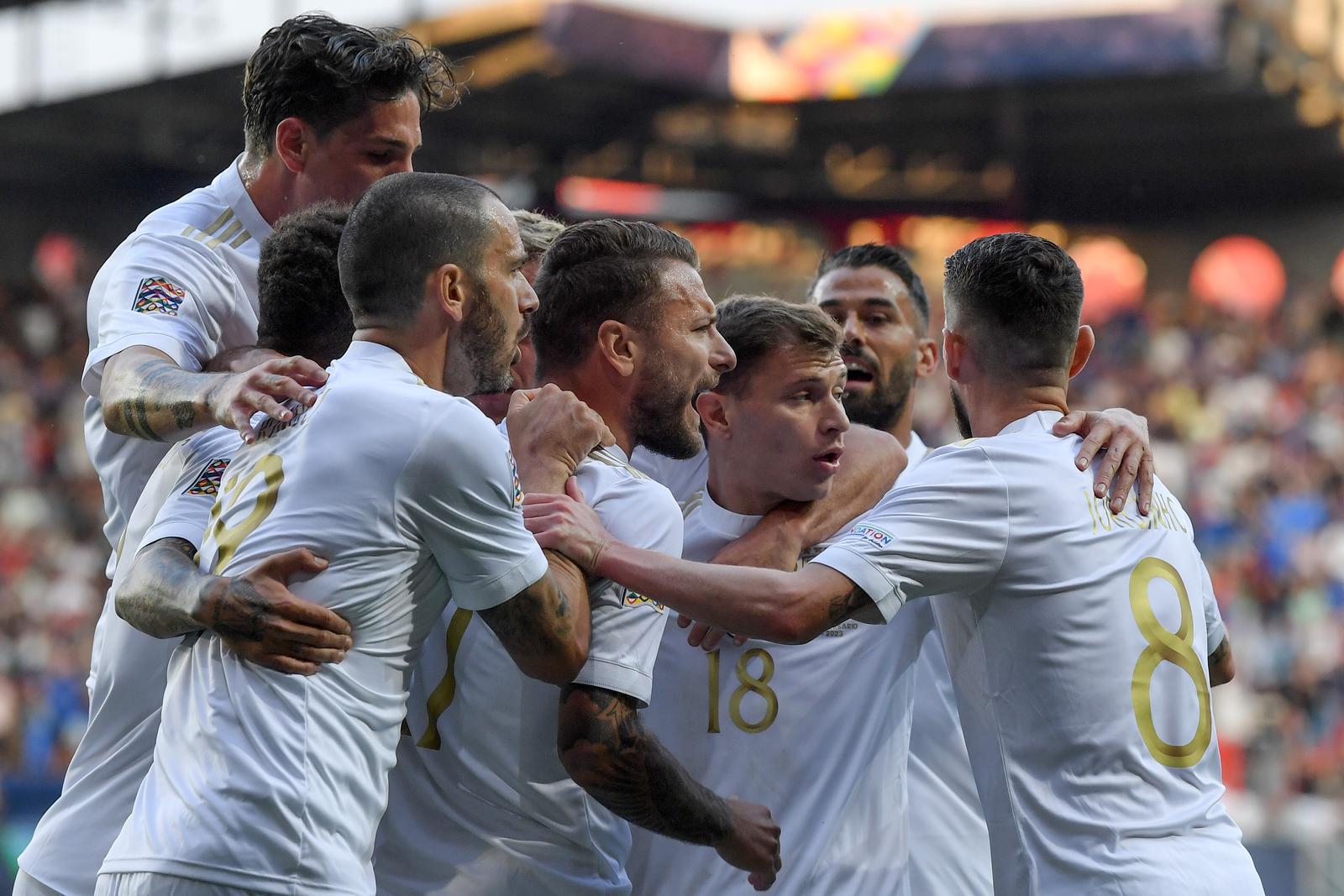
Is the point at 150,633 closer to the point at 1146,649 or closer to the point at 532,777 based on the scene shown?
the point at 532,777

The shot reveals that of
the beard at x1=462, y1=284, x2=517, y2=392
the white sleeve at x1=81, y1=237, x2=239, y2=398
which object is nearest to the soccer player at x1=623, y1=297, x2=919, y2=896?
the beard at x1=462, y1=284, x2=517, y2=392

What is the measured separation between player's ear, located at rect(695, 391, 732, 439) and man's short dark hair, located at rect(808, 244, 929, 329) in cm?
149

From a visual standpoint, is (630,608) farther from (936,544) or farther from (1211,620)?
(1211,620)

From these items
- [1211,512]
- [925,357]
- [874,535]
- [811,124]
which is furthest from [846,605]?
[811,124]

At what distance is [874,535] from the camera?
356 centimetres

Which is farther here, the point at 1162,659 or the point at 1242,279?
the point at 1242,279

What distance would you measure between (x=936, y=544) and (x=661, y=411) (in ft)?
2.37

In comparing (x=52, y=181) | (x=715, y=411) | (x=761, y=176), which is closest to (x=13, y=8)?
(x=52, y=181)

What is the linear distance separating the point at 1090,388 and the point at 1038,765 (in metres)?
19.5

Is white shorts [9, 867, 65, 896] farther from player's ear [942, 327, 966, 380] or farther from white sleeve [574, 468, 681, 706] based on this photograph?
player's ear [942, 327, 966, 380]

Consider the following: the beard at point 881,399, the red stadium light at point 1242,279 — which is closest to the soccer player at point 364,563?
the beard at point 881,399

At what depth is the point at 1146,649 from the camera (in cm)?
356

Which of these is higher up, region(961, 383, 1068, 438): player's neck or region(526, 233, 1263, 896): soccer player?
region(961, 383, 1068, 438): player's neck

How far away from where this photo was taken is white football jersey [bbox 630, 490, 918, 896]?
3812mm
